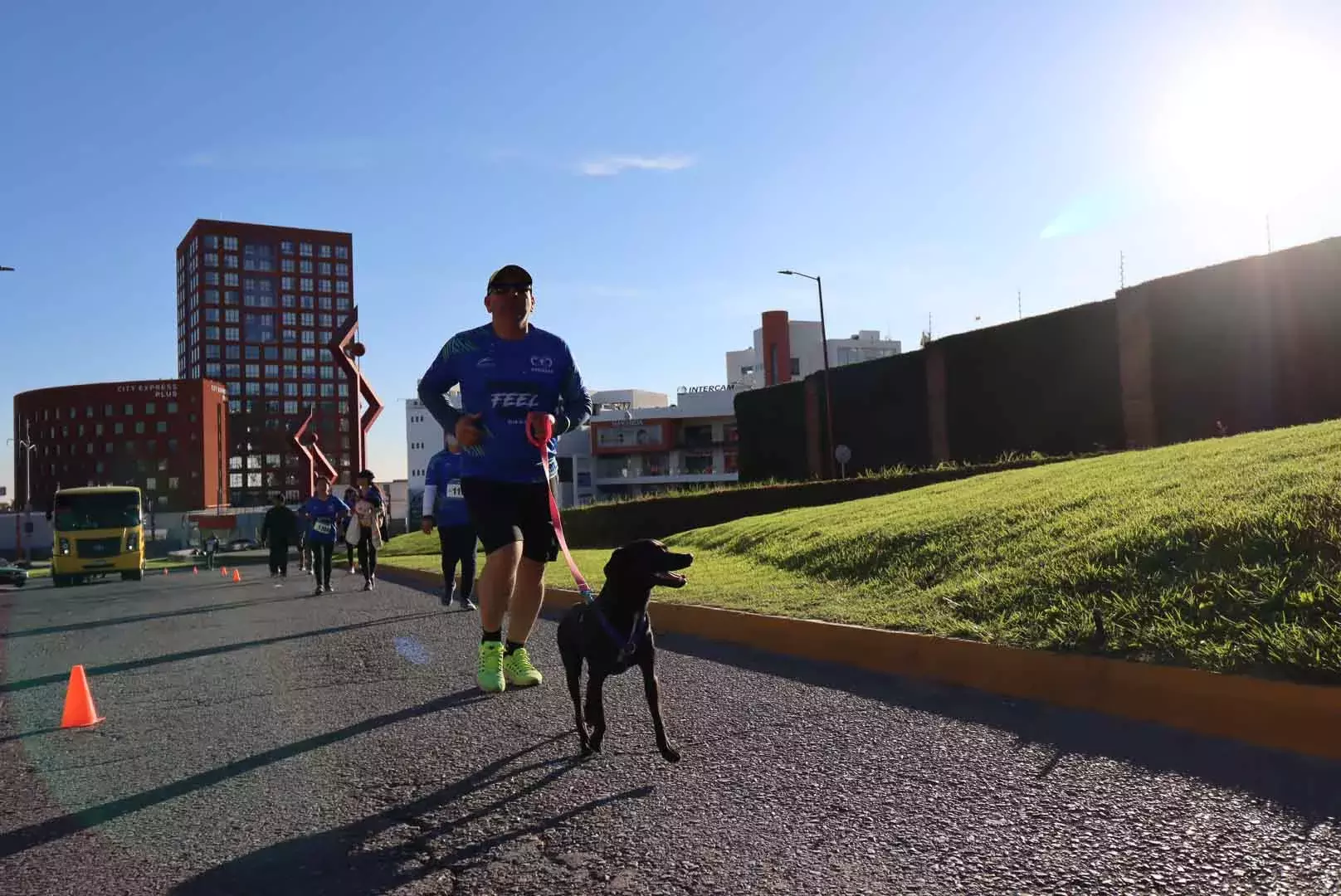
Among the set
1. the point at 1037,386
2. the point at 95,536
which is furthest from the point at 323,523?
the point at 1037,386

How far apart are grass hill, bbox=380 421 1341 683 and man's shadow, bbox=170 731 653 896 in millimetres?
2982

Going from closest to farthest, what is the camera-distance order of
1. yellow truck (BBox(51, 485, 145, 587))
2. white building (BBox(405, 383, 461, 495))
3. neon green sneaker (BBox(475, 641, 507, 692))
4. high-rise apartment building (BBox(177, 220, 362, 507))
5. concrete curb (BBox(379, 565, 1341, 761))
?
concrete curb (BBox(379, 565, 1341, 761)) < neon green sneaker (BBox(475, 641, 507, 692)) < yellow truck (BBox(51, 485, 145, 587)) < white building (BBox(405, 383, 461, 495)) < high-rise apartment building (BBox(177, 220, 362, 507))

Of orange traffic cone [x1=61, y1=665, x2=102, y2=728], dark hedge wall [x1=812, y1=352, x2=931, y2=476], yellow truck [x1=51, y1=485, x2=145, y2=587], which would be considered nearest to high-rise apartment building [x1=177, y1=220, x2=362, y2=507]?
yellow truck [x1=51, y1=485, x2=145, y2=587]

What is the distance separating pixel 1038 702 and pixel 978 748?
42.6 inches

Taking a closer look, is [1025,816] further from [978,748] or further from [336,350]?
[336,350]

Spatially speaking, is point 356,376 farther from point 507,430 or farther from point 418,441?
point 418,441

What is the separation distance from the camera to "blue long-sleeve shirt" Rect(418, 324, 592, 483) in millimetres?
4605

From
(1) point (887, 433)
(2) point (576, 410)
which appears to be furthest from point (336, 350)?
(2) point (576, 410)

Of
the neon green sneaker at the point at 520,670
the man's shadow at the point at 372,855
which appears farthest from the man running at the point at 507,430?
the man's shadow at the point at 372,855

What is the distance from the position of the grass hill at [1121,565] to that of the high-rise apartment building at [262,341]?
132m

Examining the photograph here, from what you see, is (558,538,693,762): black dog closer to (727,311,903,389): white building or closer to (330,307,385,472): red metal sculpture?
(330,307,385,472): red metal sculpture

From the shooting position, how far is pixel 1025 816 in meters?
2.93

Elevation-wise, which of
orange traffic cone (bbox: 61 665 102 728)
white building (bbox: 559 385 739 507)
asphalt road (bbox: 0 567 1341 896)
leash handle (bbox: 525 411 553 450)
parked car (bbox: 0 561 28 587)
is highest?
white building (bbox: 559 385 739 507)

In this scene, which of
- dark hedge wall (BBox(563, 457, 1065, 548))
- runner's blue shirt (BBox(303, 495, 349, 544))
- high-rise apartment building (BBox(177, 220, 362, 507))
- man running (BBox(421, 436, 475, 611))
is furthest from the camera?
high-rise apartment building (BBox(177, 220, 362, 507))
